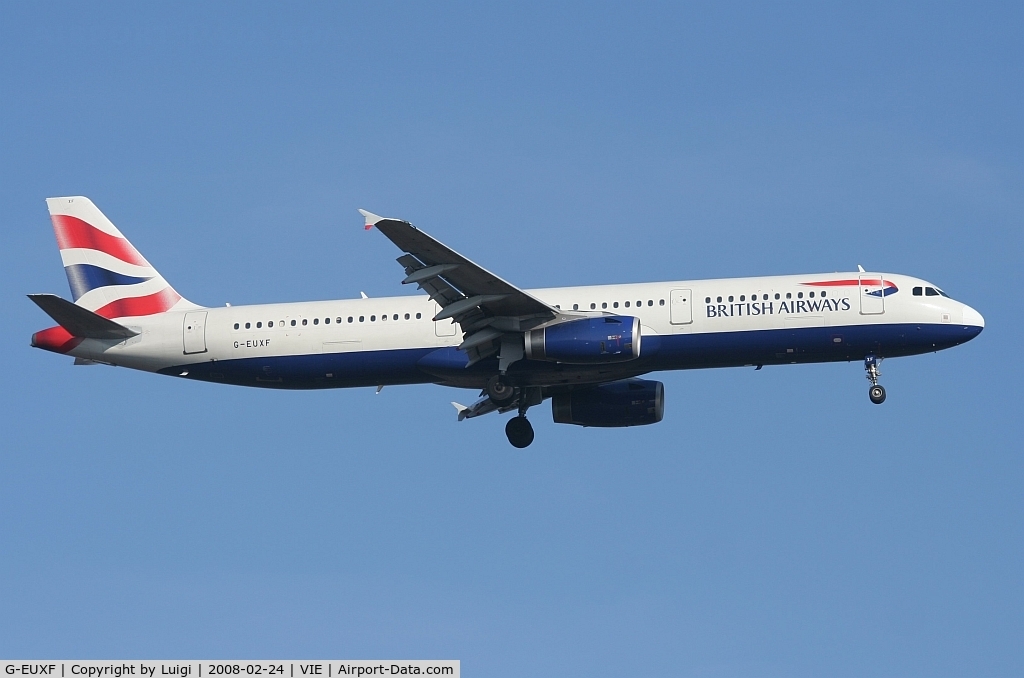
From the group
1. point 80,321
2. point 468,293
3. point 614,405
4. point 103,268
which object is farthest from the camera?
point 103,268

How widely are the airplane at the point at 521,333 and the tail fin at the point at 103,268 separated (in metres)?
0.17

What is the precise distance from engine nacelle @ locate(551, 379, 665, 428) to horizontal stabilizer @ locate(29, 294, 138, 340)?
15.3 metres

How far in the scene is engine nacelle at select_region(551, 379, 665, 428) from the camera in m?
58.3

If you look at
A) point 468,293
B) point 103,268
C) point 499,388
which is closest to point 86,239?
point 103,268

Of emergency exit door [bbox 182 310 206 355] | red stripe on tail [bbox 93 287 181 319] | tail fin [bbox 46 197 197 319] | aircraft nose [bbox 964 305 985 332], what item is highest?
tail fin [bbox 46 197 197 319]

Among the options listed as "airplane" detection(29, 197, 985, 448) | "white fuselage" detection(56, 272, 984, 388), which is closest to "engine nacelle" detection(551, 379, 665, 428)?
"airplane" detection(29, 197, 985, 448)

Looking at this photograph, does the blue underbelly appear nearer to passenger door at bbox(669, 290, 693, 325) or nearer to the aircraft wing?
passenger door at bbox(669, 290, 693, 325)

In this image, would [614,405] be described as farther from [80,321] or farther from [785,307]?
[80,321]

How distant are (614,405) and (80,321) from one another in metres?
18.6

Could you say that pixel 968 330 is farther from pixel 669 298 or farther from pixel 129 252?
pixel 129 252

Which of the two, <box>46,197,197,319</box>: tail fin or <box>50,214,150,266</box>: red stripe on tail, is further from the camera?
<box>50,214,150,266</box>: red stripe on tail

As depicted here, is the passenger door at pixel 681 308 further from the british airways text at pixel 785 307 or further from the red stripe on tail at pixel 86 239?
the red stripe on tail at pixel 86 239

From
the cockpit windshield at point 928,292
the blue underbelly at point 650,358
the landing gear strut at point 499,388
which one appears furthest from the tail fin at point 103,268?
the cockpit windshield at point 928,292

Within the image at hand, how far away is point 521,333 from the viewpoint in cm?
5356
